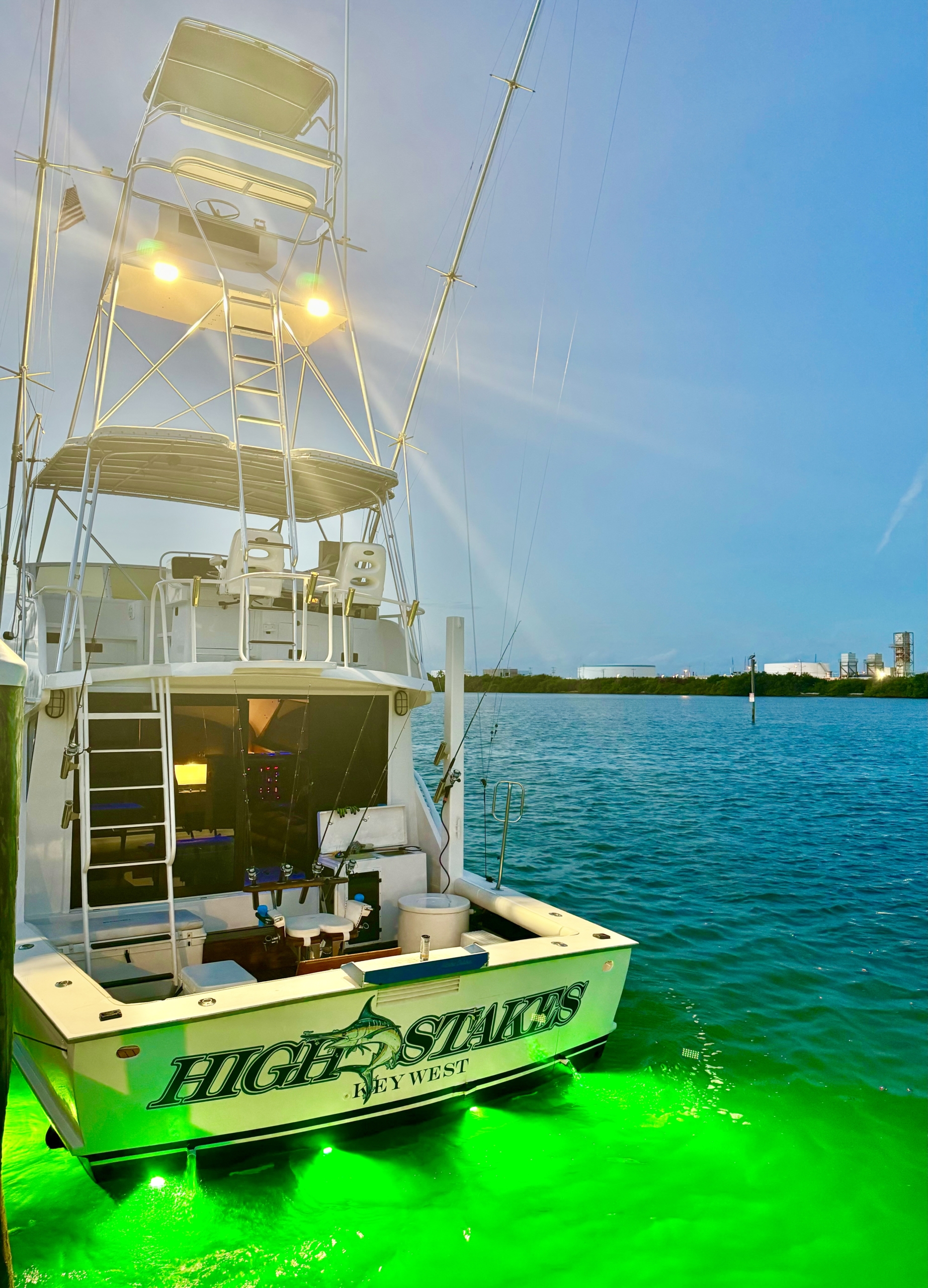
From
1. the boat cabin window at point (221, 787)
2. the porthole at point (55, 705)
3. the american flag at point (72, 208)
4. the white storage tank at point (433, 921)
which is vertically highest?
the american flag at point (72, 208)

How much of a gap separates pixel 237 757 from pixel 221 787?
31cm

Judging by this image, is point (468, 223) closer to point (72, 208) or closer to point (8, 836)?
point (72, 208)

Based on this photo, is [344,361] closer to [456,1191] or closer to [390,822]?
[390,822]

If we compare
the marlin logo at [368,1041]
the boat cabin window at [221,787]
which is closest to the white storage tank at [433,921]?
the boat cabin window at [221,787]

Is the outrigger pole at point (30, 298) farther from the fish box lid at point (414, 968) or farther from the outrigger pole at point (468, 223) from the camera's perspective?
the fish box lid at point (414, 968)

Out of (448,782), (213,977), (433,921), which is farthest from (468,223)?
(213,977)

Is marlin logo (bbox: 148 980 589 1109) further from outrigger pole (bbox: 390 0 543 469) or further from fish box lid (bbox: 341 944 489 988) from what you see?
outrigger pole (bbox: 390 0 543 469)

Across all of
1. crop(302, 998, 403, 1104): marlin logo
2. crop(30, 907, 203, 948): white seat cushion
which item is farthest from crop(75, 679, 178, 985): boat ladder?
crop(302, 998, 403, 1104): marlin logo

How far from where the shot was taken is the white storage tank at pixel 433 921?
696cm

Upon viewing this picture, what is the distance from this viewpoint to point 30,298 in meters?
6.86

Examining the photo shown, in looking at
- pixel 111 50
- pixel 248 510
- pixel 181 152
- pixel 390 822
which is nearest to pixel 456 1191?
pixel 390 822

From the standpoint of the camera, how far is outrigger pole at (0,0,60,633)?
6.26m

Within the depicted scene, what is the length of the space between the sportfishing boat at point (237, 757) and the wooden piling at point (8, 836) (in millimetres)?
3509

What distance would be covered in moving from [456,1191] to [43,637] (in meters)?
5.44
